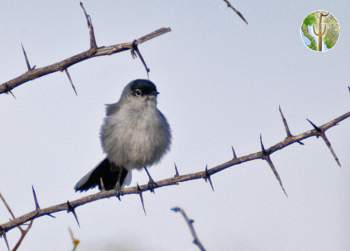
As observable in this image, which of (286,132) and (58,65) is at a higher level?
(58,65)

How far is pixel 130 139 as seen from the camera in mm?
6996

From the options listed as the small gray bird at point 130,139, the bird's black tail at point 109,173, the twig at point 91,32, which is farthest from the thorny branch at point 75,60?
the bird's black tail at point 109,173

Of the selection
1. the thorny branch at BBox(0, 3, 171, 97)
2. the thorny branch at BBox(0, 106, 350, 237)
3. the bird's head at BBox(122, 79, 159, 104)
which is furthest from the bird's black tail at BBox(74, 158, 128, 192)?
the thorny branch at BBox(0, 3, 171, 97)

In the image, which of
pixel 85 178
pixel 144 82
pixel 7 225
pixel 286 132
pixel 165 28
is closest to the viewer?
pixel 165 28

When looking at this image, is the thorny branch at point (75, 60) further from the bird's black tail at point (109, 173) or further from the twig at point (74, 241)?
the bird's black tail at point (109, 173)

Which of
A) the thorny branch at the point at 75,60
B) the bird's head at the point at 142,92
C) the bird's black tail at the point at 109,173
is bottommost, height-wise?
the bird's black tail at the point at 109,173

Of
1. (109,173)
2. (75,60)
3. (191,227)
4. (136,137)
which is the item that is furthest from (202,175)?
(109,173)

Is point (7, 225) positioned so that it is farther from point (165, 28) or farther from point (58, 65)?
point (165, 28)

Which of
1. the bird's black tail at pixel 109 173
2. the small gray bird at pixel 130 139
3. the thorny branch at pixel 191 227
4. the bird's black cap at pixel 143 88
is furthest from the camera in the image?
the bird's black cap at pixel 143 88

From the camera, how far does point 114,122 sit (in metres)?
7.26

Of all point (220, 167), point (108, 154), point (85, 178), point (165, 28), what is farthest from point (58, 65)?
point (108, 154)

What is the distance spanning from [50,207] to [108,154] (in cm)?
454

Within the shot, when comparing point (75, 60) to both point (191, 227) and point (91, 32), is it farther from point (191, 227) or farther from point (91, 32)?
point (191, 227)

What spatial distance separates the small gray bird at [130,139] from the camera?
275 inches
